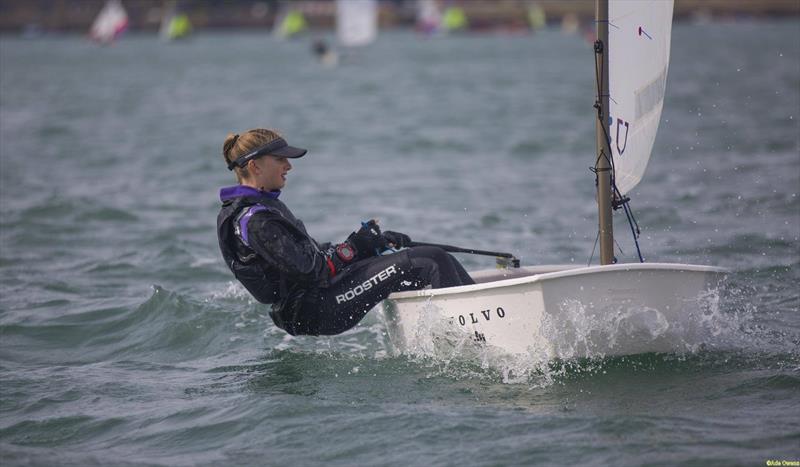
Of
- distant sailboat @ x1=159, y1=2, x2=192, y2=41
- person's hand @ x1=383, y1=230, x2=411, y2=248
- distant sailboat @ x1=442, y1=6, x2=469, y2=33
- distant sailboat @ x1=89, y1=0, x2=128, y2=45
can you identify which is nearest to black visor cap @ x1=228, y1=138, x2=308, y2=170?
person's hand @ x1=383, y1=230, x2=411, y2=248

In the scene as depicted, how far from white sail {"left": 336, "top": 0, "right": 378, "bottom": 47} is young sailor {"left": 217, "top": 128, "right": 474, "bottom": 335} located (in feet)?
115

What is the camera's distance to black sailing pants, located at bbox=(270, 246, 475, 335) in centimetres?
550

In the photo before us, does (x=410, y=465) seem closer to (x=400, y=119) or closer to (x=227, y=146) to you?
(x=227, y=146)

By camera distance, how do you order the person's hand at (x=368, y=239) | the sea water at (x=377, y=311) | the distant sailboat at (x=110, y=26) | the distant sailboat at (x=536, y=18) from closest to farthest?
the sea water at (x=377, y=311)
the person's hand at (x=368, y=239)
the distant sailboat at (x=110, y=26)
the distant sailboat at (x=536, y=18)

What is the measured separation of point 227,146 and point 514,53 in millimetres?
50353

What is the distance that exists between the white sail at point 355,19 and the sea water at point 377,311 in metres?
17.1

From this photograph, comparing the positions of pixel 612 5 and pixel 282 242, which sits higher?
pixel 612 5

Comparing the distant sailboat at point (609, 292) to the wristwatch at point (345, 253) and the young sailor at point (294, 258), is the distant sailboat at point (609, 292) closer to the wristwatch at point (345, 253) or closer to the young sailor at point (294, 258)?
the young sailor at point (294, 258)

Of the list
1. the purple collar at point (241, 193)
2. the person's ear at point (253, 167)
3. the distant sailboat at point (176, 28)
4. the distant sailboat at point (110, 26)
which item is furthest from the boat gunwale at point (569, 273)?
the distant sailboat at point (176, 28)

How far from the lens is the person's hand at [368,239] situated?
18.5 ft

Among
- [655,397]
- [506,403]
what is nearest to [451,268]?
[506,403]

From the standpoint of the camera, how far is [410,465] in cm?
444

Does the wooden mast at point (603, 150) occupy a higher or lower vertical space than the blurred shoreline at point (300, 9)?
lower

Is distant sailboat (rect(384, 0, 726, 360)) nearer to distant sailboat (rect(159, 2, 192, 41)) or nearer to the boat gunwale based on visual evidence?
the boat gunwale
